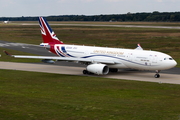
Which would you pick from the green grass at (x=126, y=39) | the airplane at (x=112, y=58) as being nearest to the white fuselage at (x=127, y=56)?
the airplane at (x=112, y=58)

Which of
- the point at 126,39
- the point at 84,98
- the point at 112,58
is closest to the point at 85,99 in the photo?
the point at 84,98

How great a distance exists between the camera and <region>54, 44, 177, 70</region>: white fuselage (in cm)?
4197

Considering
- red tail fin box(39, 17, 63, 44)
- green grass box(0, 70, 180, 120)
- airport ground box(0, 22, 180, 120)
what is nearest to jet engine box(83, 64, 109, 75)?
airport ground box(0, 22, 180, 120)

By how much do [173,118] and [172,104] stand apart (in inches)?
191

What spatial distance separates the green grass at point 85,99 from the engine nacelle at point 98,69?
1769 millimetres

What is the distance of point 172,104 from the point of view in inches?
1054

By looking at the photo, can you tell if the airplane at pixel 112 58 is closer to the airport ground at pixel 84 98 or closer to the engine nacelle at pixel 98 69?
the engine nacelle at pixel 98 69

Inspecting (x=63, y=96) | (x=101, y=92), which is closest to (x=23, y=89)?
(x=63, y=96)

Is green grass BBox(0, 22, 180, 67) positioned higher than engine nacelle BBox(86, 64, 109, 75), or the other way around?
green grass BBox(0, 22, 180, 67)

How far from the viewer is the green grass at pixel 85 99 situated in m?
22.9

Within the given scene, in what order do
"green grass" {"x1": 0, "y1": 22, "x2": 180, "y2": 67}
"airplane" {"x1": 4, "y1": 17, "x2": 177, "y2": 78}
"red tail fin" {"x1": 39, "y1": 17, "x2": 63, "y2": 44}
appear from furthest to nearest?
"green grass" {"x1": 0, "y1": 22, "x2": 180, "y2": 67} < "red tail fin" {"x1": 39, "y1": 17, "x2": 63, "y2": 44} < "airplane" {"x1": 4, "y1": 17, "x2": 177, "y2": 78}

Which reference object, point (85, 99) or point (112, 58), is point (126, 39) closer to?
point (112, 58)

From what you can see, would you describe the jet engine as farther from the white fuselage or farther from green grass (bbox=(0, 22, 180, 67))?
green grass (bbox=(0, 22, 180, 67))

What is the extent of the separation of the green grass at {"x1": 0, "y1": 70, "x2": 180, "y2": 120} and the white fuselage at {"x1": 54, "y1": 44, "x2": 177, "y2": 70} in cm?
518
